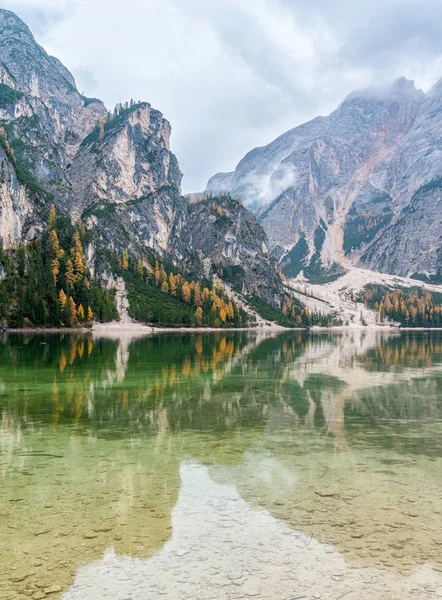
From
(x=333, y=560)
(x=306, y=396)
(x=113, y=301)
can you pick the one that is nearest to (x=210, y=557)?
(x=333, y=560)

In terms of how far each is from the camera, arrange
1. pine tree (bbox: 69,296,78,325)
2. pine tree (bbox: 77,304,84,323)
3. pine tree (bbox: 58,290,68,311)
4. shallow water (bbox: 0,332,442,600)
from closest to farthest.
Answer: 1. shallow water (bbox: 0,332,442,600)
2. pine tree (bbox: 58,290,68,311)
3. pine tree (bbox: 69,296,78,325)
4. pine tree (bbox: 77,304,84,323)

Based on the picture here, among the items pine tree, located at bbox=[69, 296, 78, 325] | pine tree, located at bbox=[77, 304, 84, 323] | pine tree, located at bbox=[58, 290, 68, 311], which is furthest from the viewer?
pine tree, located at bbox=[77, 304, 84, 323]

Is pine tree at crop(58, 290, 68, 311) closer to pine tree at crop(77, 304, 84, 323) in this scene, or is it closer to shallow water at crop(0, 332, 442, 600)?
pine tree at crop(77, 304, 84, 323)

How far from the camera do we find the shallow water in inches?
361

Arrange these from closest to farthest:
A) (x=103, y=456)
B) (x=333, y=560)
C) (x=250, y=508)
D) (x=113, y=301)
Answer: (x=333, y=560)
(x=250, y=508)
(x=103, y=456)
(x=113, y=301)

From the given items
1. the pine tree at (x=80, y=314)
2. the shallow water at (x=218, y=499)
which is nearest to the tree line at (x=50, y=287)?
the pine tree at (x=80, y=314)

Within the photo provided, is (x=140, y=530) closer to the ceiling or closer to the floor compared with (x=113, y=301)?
closer to the floor

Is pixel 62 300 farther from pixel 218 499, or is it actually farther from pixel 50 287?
pixel 218 499

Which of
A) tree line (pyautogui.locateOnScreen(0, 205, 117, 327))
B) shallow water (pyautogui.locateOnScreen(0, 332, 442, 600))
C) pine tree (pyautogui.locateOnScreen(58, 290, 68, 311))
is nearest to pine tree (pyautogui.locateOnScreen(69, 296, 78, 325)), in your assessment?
tree line (pyautogui.locateOnScreen(0, 205, 117, 327))

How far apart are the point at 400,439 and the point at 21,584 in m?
17.9

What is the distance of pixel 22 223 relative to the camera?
194375mm

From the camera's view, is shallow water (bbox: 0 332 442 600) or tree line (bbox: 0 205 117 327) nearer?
shallow water (bbox: 0 332 442 600)

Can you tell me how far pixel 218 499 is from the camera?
13.5m

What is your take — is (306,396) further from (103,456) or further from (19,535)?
(19,535)
